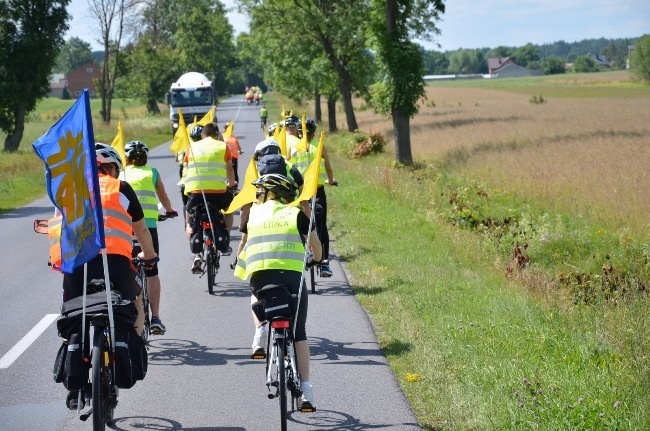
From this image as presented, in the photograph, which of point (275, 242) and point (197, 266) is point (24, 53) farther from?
point (275, 242)

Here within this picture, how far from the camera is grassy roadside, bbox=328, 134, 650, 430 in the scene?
6.51 metres

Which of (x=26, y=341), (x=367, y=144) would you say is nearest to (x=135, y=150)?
(x=26, y=341)

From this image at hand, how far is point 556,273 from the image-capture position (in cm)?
1370

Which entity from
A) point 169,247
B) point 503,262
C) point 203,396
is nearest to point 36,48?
point 169,247

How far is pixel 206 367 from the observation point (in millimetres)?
8219

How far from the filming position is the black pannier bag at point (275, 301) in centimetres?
624

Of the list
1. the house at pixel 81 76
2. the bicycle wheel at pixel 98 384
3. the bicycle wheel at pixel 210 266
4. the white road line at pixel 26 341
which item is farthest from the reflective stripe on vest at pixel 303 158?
the house at pixel 81 76

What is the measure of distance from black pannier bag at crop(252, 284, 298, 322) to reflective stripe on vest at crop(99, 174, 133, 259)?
90 cm

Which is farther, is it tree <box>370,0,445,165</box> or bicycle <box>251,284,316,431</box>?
tree <box>370,0,445,165</box>

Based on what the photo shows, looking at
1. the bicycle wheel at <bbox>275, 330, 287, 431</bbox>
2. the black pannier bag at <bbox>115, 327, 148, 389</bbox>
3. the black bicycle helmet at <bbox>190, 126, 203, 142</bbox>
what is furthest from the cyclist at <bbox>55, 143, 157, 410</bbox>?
the black bicycle helmet at <bbox>190, 126, 203, 142</bbox>

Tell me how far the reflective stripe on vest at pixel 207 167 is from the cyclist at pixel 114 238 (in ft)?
16.3

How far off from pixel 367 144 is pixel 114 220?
91.5ft

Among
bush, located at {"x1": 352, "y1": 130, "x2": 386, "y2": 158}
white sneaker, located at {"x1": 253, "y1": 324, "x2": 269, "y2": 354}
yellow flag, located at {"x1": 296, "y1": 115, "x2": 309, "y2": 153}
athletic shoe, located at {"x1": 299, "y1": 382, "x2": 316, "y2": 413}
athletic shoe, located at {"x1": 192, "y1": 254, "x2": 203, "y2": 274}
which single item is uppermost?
yellow flag, located at {"x1": 296, "y1": 115, "x2": 309, "y2": 153}

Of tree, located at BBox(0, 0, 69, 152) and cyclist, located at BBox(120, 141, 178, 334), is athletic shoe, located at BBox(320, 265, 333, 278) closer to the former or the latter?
cyclist, located at BBox(120, 141, 178, 334)
